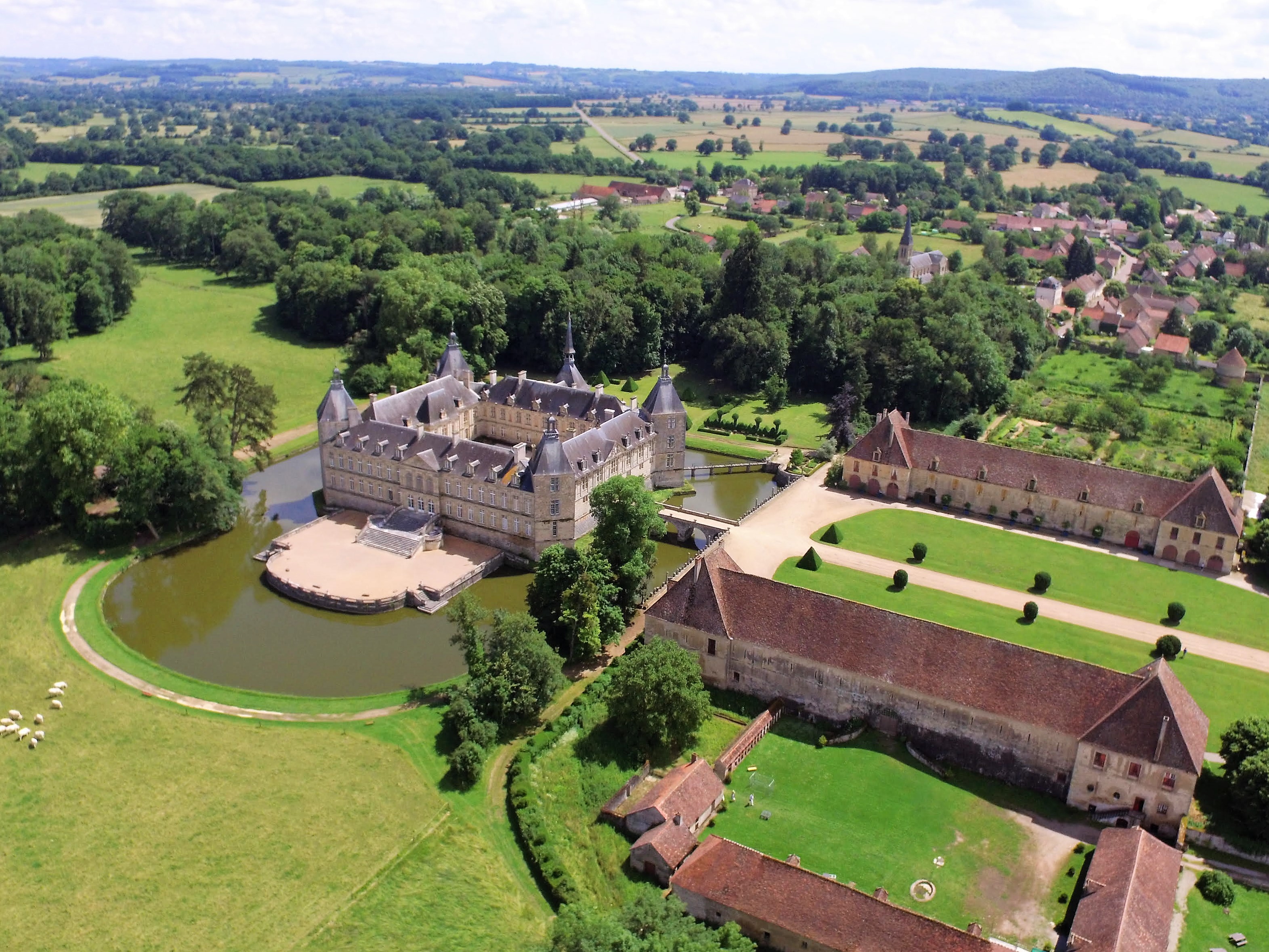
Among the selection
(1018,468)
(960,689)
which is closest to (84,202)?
(1018,468)

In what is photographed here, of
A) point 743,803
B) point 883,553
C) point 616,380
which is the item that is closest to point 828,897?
point 743,803

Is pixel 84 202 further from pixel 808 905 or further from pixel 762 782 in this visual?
pixel 808 905

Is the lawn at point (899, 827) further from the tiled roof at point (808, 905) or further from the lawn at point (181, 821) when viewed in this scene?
the lawn at point (181, 821)

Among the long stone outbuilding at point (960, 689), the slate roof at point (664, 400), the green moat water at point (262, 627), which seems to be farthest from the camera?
the slate roof at point (664, 400)

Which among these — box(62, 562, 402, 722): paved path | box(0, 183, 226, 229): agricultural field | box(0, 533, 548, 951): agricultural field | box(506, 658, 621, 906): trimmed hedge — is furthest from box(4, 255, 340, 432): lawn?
box(506, 658, 621, 906): trimmed hedge

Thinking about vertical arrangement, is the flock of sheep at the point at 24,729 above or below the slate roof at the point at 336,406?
below

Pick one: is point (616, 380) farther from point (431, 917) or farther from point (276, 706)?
point (431, 917)

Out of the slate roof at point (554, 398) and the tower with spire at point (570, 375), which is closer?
the slate roof at point (554, 398)

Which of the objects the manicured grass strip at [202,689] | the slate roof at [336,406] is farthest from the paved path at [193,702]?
the slate roof at [336,406]
